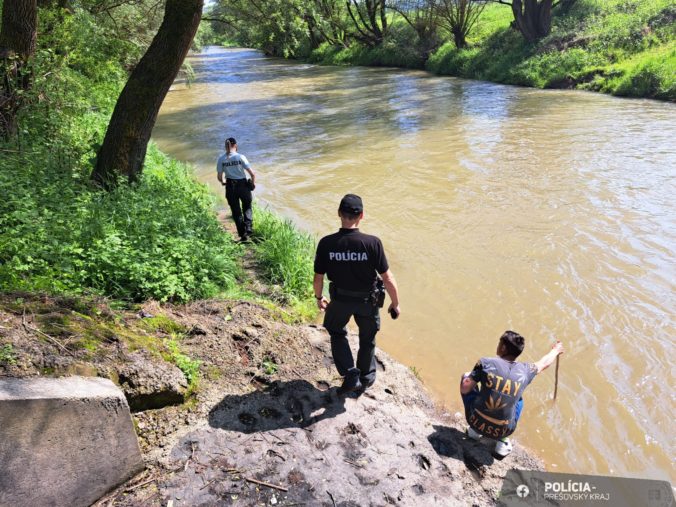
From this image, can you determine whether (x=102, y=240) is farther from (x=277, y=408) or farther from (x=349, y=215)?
(x=349, y=215)

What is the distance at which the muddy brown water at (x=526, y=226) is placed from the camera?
4.80m

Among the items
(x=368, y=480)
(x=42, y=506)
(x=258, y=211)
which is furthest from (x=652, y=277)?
(x=42, y=506)

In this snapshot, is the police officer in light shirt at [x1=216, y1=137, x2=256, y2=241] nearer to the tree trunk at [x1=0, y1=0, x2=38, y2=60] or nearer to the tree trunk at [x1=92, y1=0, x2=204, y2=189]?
the tree trunk at [x1=92, y1=0, x2=204, y2=189]

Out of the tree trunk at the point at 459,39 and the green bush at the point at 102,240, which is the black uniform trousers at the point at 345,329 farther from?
the tree trunk at the point at 459,39

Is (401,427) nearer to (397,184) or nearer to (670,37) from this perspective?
(397,184)

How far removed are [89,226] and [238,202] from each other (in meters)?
2.72

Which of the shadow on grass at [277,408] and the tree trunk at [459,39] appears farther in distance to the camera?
the tree trunk at [459,39]

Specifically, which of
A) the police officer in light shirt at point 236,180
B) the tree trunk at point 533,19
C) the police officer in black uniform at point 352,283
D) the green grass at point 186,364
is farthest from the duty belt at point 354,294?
the tree trunk at point 533,19

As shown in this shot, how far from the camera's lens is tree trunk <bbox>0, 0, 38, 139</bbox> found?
738 centimetres

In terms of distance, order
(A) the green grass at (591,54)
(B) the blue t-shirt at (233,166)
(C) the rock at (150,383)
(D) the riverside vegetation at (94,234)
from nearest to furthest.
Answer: (C) the rock at (150,383) < (D) the riverside vegetation at (94,234) < (B) the blue t-shirt at (233,166) < (A) the green grass at (591,54)

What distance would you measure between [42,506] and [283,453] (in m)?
1.50

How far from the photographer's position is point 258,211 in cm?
904

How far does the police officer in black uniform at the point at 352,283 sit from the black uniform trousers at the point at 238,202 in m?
3.72

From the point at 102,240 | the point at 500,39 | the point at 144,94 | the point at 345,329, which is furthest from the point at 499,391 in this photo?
the point at 500,39
